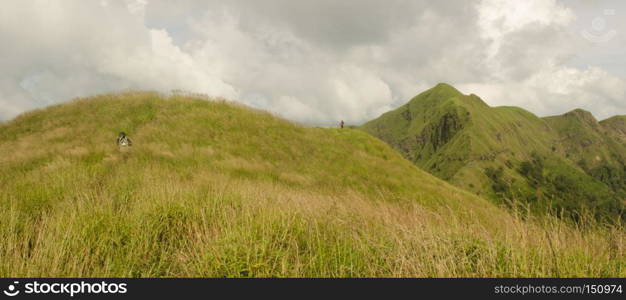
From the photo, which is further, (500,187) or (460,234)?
(500,187)

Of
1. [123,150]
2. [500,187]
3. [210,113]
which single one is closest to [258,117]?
[210,113]

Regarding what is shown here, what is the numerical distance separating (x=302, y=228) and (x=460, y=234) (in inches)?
118

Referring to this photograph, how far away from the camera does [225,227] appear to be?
521cm

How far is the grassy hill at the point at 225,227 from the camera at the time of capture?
3.94 metres

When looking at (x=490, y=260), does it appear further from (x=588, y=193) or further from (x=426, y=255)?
(x=588, y=193)

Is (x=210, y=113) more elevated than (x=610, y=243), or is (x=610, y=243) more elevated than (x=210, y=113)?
(x=210, y=113)

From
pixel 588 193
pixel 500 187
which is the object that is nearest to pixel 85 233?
pixel 500 187

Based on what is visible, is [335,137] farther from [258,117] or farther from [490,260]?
[490,260]

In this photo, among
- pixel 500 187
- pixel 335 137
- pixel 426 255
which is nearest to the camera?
pixel 426 255

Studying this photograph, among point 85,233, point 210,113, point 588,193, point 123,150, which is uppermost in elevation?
point 588,193

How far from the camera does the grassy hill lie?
3938 mm

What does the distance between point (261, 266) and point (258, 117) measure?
23.6 meters

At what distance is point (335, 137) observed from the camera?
29203mm
